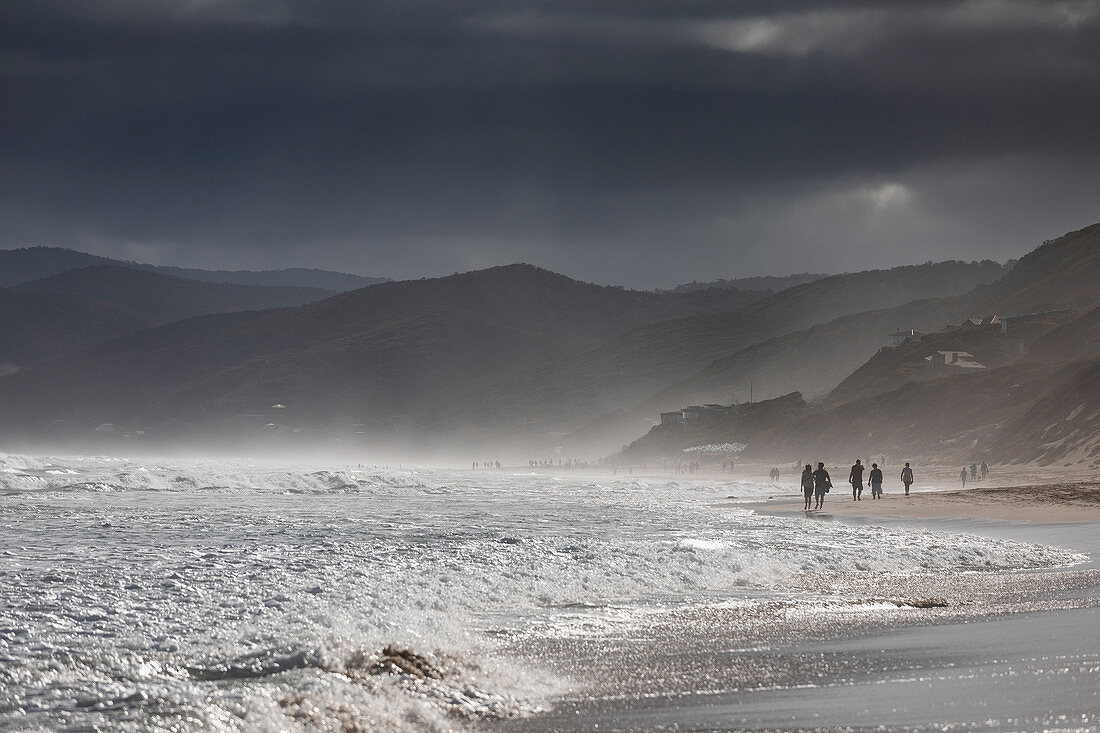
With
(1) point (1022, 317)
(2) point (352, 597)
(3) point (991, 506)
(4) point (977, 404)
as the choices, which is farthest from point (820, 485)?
(1) point (1022, 317)

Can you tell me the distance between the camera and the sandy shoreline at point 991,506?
24.1 meters

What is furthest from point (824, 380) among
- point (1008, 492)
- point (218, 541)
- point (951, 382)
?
point (218, 541)

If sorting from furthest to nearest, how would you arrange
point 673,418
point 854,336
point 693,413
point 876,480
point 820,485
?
point 854,336, point 673,418, point 693,413, point 876,480, point 820,485

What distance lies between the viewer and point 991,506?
27969mm

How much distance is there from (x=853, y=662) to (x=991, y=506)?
23094mm

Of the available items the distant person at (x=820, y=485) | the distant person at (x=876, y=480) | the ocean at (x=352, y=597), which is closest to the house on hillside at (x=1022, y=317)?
the distant person at (x=876, y=480)

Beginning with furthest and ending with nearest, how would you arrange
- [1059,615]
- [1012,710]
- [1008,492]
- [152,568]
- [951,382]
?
[951,382]
[1008,492]
[152,568]
[1059,615]
[1012,710]

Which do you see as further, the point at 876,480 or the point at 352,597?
the point at 876,480

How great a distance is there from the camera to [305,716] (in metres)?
5.61

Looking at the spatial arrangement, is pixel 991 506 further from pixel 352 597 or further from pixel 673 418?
pixel 673 418

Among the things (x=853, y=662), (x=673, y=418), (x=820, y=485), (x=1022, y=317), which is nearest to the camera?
(x=853, y=662)

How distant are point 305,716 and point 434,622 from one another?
11.2 ft

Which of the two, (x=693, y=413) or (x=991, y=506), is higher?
(x=693, y=413)

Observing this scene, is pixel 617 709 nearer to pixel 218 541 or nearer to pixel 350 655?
pixel 350 655
